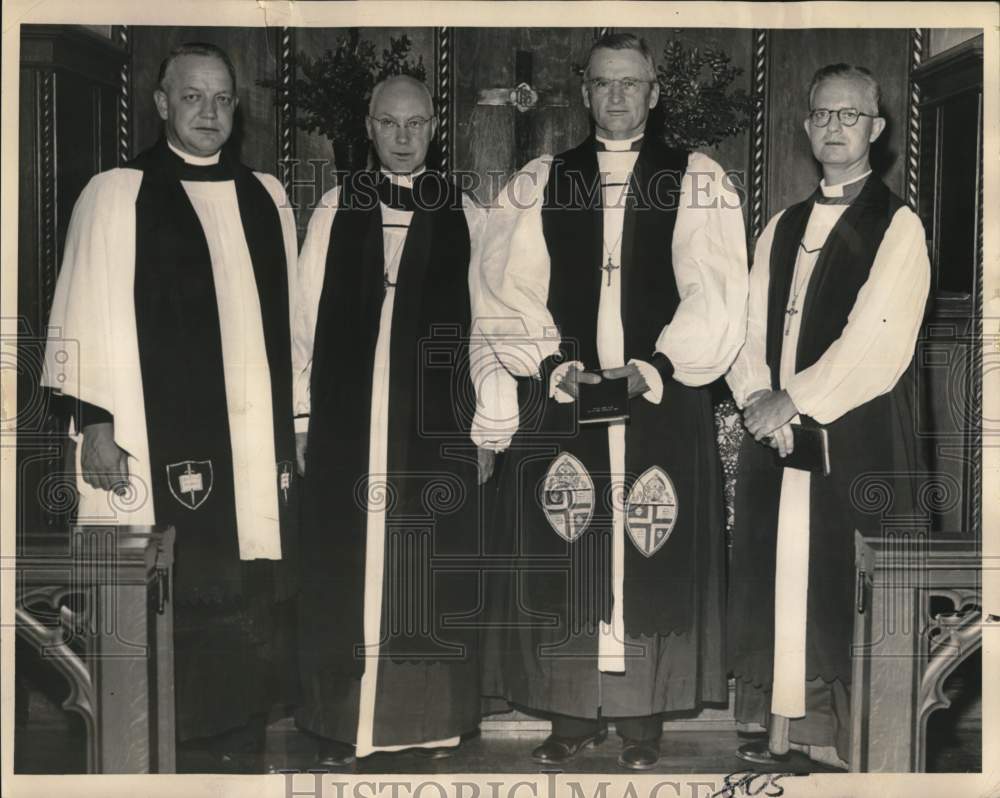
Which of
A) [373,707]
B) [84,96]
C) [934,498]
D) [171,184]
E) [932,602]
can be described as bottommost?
[373,707]

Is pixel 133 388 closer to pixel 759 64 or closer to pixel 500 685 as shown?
pixel 500 685

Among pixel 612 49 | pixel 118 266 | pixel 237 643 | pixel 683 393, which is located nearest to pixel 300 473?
pixel 237 643

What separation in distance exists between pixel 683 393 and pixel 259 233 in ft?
3.93

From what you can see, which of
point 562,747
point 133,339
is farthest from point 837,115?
point 133,339

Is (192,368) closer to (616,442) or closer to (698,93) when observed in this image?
(616,442)

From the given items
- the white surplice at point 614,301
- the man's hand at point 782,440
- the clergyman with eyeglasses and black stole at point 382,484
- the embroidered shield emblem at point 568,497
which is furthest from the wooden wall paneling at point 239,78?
the man's hand at point 782,440

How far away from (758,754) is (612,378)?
3.52 feet

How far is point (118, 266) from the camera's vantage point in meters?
3.16

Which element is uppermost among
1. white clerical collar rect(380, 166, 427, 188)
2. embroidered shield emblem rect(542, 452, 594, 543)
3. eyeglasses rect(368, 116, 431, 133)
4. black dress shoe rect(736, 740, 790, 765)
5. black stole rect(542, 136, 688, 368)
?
eyeglasses rect(368, 116, 431, 133)

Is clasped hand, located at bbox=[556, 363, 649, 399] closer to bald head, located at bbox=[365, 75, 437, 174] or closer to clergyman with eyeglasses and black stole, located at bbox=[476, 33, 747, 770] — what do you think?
clergyman with eyeglasses and black stole, located at bbox=[476, 33, 747, 770]

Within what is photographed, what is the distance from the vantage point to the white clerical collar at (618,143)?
3.20 metres

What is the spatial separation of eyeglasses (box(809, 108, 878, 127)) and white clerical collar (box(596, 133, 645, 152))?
1.50ft

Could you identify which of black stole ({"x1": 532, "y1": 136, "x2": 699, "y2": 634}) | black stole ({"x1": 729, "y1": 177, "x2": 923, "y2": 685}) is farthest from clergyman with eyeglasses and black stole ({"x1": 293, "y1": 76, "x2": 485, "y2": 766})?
black stole ({"x1": 729, "y1": 177, "x2": 923, "y2": 685})

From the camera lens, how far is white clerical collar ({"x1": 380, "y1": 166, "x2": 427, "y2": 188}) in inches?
126
